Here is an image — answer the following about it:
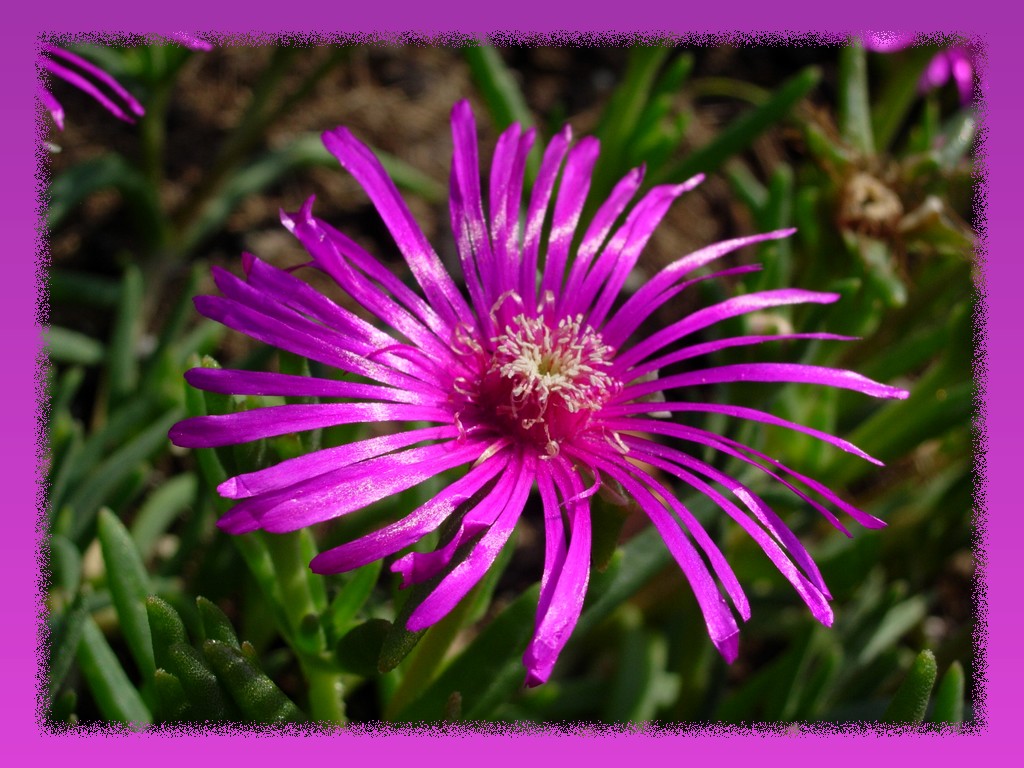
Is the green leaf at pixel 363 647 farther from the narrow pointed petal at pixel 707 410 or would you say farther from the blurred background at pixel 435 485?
the narrow pointed petal at pixel 707 410

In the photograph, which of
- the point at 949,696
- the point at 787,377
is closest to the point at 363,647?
the point at 787,377

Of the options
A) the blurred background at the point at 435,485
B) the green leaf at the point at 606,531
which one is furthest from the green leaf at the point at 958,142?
the green leaf at the point at 606,531

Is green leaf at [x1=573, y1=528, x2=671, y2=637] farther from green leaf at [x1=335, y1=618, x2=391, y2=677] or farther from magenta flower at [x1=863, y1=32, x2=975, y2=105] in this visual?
magenta flower at [x1=863, y1=32, x2=975, y2=105]

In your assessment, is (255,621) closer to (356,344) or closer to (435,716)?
(435,716)

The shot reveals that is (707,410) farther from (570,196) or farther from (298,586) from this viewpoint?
(298,586)

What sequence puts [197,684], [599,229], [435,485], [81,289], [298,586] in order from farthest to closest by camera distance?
[81,289] < [435,485] < [599,229] < [298,586] < [197,684]

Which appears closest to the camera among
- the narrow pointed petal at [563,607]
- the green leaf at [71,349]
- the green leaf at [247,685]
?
the narrow pointed petal at [563,607]

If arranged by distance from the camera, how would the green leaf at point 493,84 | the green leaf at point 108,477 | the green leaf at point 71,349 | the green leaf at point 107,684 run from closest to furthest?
the green leaf at point 107,684
the green leaf at point 108,477
the green leaf at point 71,349
the green leaf at point 493,84
